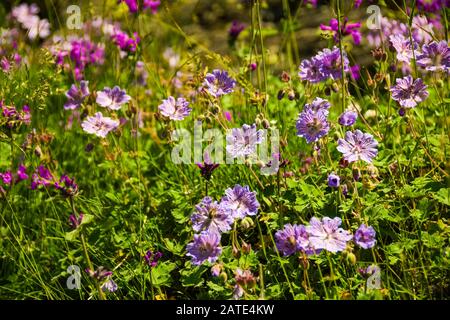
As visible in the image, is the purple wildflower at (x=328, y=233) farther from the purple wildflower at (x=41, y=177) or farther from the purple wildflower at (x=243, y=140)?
the purple wildflower at (x=41, y=177)

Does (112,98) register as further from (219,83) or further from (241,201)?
(241,201)

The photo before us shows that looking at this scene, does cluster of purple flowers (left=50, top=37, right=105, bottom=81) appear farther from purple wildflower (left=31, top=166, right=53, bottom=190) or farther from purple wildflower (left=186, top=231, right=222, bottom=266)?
purple wildflower (left=186, top=231, right=222, bottom=266)

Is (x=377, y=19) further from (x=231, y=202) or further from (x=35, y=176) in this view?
(x=35, y=176)

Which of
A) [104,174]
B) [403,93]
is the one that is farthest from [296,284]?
[104,174]

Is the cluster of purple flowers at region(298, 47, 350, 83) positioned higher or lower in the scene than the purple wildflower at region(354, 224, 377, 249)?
higher

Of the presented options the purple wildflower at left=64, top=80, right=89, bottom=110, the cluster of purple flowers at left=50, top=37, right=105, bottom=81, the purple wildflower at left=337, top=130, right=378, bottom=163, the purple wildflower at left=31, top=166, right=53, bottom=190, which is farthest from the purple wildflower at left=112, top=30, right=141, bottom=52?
the purple wildflower at left=337, top=130, right=378, bottom=163

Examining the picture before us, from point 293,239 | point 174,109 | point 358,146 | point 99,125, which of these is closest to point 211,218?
point 293,239
